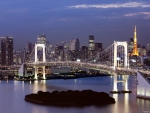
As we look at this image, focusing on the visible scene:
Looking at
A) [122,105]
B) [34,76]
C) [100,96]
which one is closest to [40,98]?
[100,96]

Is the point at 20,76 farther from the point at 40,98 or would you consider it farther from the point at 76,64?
the point at 40,98

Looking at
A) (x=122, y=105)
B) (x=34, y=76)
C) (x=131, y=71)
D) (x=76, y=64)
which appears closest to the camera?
(x=122, y=105)

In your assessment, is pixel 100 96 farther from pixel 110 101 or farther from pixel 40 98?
pixel 40 98

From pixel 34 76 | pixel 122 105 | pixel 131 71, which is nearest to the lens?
pixel 122 105

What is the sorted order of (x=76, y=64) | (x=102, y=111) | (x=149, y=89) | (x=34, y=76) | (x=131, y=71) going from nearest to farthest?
1. (x=102, y=111)
2. (x=149, y=89)
3. (x=131, y=71)
4. (x=76, y=64)
5. (x=34, y=76)

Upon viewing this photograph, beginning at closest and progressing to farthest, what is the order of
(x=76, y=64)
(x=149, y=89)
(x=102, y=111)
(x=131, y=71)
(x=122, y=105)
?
(x=102, y=111) → (x=122, y=105) → (x=149, y=89) → (x=131, y=71) → (x=76, y=64)

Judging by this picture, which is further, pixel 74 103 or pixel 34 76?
pixel 34 76

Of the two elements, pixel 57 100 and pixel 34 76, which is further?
pixel 34 76

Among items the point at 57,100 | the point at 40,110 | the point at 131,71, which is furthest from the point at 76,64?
the point at 40,110
